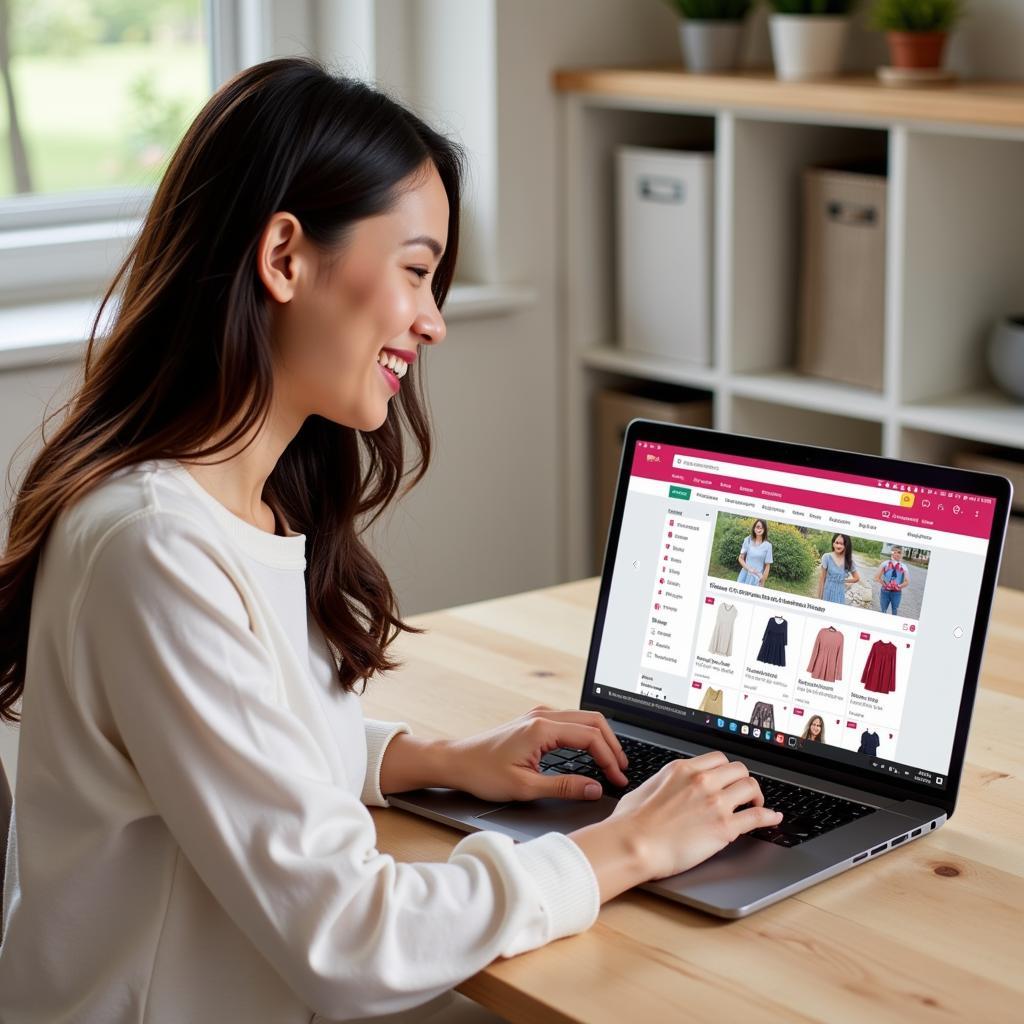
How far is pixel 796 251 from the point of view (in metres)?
2.71

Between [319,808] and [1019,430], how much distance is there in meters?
1.56

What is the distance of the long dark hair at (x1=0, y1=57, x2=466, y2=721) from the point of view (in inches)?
42.8

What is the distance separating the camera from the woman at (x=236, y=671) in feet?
3.24

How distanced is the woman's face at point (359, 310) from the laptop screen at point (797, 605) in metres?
0.28

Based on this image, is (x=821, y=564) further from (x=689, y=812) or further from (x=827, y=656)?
(x=689, y=812)

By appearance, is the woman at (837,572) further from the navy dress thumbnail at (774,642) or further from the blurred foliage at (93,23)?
the blurred foliage at (93,23)

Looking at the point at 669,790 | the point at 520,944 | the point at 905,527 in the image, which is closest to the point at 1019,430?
the point at 905,527

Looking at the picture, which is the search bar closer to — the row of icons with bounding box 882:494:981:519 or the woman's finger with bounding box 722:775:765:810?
the row of icons with bounding box 882:494:981:519

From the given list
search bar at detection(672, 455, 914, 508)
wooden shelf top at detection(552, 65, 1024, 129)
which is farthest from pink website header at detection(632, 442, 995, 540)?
wooden shelf top at detection(552, 65, 1024, 129)

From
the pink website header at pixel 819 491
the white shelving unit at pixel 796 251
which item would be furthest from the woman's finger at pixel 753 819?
the white shelving unit at pixel 796 251

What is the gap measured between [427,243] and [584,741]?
407 millimetres

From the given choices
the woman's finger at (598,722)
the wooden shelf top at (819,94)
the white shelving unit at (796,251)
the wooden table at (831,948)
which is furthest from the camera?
the white shelving unit at (796,251)

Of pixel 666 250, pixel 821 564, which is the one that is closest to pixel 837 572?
pixel 821 564

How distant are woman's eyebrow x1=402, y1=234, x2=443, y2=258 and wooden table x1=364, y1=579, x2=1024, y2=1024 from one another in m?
0.43
